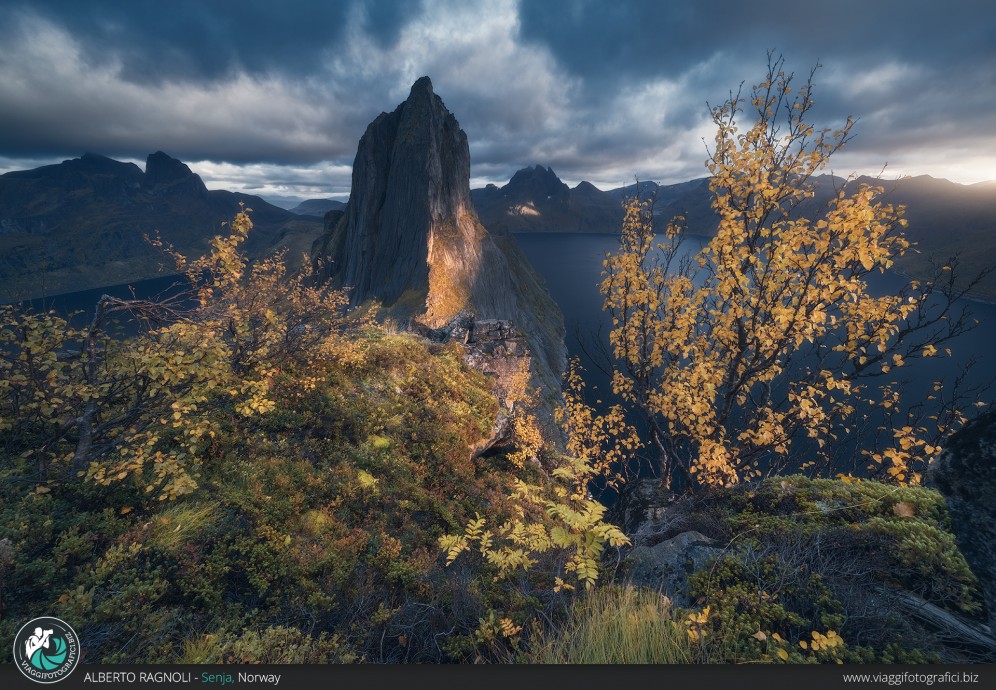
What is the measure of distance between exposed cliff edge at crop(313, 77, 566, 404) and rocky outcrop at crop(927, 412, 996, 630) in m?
63.2

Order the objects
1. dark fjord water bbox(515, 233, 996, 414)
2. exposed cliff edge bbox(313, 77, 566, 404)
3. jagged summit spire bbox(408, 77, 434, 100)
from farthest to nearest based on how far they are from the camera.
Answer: jagged summit spire bbox(408, 77, 434, 100) → exposed cliff edge bbox(313, 77, 566, 404) → dark fjord water bbox(515, 233, 996, 414)

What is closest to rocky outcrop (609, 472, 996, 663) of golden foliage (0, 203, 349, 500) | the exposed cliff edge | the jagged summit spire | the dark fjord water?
the dark fjord water

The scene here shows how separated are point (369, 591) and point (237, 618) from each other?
1882mm

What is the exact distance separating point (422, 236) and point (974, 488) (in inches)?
3163

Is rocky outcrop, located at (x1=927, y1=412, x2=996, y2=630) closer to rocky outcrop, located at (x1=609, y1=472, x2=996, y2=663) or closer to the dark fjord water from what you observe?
rocky outcrop, located at (x1=609, y1=472, x2=996, y2=663)

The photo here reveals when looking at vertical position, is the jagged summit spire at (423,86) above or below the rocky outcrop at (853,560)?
above

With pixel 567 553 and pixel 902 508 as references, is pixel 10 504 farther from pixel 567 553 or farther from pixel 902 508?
pixel 902 508

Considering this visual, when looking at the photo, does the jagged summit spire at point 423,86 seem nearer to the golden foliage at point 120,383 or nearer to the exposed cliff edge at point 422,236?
the exposed cliff edge at point 422,236

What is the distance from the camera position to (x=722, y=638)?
3.88 m

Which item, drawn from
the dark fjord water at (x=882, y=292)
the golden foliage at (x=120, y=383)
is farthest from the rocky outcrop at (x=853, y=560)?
the golden foliage at (x=120, y=383)

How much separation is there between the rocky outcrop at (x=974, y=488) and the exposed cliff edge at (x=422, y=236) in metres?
63.2

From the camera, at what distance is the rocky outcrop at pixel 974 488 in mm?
4375

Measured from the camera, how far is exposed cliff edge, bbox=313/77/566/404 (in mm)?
75750

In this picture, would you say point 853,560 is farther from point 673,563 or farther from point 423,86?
point 423,86
